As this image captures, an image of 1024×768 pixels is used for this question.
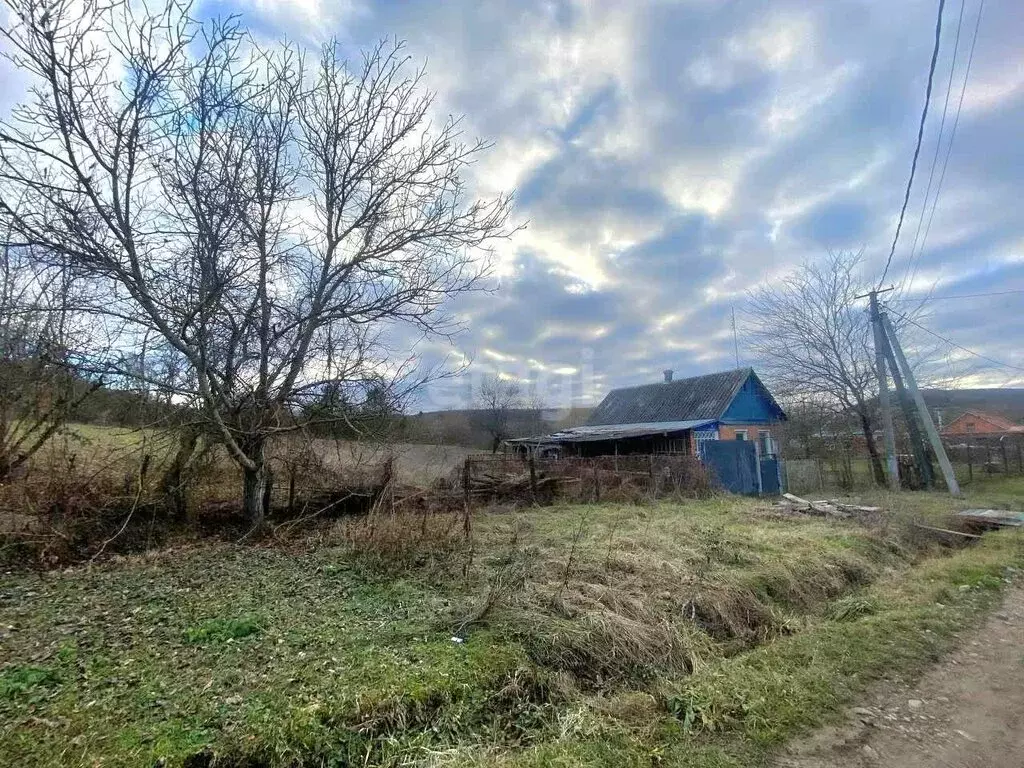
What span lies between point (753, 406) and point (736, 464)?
7383 mm

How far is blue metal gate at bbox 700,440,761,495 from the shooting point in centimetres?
1656

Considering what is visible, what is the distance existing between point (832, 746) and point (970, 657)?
215 centimetres

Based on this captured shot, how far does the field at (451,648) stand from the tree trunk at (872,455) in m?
11.2

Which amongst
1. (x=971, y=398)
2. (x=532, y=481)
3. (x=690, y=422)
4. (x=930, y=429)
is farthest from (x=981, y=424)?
(x=532, y=481)

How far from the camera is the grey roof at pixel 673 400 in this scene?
2202cm

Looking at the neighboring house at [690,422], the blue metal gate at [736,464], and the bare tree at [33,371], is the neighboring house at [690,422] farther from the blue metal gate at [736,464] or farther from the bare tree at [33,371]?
the bare tree at [33,371]

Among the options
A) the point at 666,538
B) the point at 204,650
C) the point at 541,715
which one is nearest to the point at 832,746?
the point at 541,715

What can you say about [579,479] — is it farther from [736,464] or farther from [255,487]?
[255,487]

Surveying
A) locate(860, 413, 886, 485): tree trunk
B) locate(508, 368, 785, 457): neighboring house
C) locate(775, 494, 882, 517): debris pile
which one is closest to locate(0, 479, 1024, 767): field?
locate(775, 494, 882, 517): debris pile

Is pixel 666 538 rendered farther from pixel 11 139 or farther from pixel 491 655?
pixel 11 139

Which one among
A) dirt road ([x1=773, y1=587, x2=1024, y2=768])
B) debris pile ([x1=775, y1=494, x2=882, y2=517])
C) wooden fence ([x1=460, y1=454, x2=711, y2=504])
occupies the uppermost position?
wooden fence ([x1=460, y1=454, x2=711, y2=504])

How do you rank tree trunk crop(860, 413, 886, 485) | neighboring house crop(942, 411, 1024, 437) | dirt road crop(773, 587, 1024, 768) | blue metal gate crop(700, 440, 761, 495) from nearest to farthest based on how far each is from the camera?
dirt road crop(773, 587, 1024, 768) → blue metal gate crop(700, 440, 761, 495) → tree trunk crop(860, 413, 886, 485) → neighboring house crop(942, 411, 1024, 437)

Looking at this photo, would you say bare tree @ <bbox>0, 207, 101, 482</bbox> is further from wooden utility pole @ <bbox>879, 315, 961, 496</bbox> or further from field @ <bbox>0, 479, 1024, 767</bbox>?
wooden utility pole @ <bbox>879, 315, 961, 496</bbox>

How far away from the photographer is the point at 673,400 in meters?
24.6
